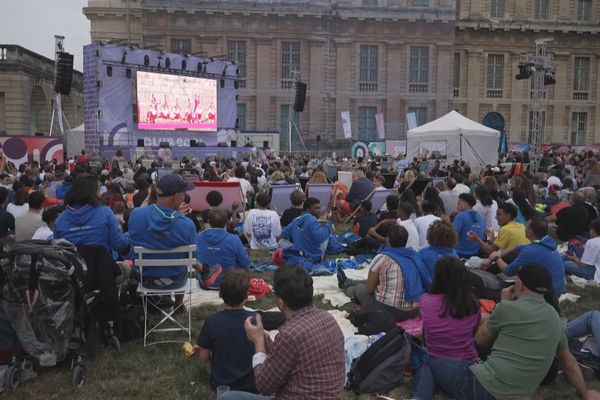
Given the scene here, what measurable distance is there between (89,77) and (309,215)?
19.8 m

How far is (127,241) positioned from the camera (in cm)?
571

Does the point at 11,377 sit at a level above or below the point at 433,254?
below

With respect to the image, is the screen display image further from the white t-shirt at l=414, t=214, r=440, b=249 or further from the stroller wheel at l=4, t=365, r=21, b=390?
the stroller wheel at l=4, t=365, r=21, b=390

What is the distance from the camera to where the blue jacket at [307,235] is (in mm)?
9031

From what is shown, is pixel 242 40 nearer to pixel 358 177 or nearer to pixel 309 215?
pixel 358 177

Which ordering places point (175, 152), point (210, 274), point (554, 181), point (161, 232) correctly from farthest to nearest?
point (175, 152), point (554, 181), point (210, 274), point (161, 232)

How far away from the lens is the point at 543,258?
6.07m

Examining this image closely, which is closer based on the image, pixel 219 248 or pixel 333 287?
pixel 219 248

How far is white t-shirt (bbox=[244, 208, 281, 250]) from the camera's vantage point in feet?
33.0

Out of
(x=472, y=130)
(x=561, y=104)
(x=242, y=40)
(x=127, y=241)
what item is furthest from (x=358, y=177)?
(x=561, y=104)

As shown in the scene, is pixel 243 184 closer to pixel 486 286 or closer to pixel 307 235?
pixel 307 235

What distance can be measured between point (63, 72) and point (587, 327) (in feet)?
75.8

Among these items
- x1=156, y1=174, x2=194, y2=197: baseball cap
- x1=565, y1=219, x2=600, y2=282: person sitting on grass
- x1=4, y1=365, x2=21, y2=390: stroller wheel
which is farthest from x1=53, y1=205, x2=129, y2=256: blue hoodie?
x1=565, y1=219, x2=600, y2=282: person sitting on grass

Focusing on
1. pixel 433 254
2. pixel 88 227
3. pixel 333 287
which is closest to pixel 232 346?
pixel 88 227
